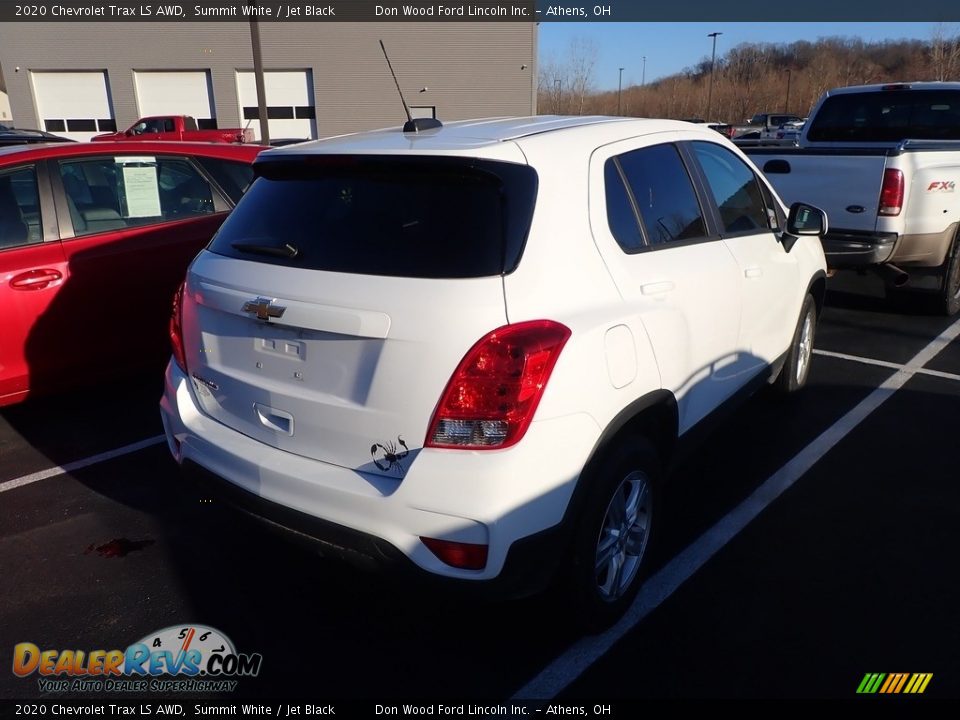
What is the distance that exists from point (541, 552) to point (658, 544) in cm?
123

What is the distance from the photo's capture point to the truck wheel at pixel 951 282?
6934 mm

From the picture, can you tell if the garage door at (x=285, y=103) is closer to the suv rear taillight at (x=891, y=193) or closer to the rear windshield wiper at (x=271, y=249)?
the suv rear taillight at (x=891, y=193)

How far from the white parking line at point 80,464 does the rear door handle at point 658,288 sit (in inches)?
124

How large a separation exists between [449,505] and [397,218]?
0.98m

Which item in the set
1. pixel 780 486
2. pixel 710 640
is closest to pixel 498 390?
pixel 710 640

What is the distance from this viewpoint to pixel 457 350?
2.19m

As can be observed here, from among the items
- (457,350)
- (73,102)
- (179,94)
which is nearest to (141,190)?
(457,350)

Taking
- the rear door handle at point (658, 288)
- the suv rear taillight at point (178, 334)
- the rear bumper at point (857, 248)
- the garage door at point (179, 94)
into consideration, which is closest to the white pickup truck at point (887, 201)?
the rear bumper at point (857, 248)

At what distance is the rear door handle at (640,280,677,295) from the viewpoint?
273cm

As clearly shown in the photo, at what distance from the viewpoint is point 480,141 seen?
2623 millimetres

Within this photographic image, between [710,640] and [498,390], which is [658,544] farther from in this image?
[498,390]

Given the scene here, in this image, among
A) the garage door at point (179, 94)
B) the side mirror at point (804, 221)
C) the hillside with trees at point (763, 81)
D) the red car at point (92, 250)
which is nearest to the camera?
the side mirror at point (804, 221)
